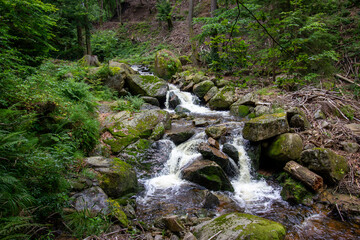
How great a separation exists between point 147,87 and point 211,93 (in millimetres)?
3789

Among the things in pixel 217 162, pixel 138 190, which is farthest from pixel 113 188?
Answer: pixel 217 162

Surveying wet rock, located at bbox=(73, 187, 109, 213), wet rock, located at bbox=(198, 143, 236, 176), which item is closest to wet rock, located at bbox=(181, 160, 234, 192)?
wet rock, located at bbox=(198, 143, 236, 176)

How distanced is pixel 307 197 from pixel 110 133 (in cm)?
628

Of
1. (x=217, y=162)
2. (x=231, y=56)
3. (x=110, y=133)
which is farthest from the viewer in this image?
(x=110, y=133)

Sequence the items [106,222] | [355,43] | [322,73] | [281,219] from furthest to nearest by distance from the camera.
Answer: [355,43] < [322,73] < [281,219] < [106,222]

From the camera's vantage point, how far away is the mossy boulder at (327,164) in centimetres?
495

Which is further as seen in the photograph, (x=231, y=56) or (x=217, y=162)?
(x=217, y=162)

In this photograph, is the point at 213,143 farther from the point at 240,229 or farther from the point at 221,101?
the point at 221,101

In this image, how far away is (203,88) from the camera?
38.0 ft

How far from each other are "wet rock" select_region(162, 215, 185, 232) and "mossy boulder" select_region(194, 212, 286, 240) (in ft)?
1.19

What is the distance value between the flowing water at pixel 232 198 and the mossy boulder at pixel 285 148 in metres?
0.73

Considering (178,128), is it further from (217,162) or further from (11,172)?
(11,172)

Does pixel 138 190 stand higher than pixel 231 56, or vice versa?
pixel 231 56

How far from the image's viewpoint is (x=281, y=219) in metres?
4.29
